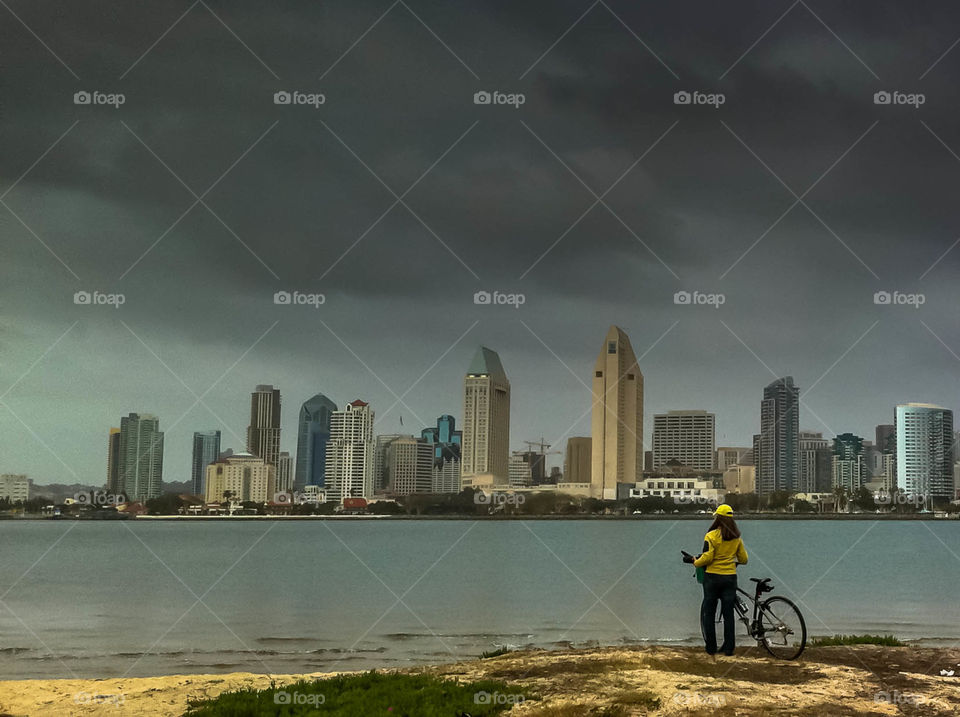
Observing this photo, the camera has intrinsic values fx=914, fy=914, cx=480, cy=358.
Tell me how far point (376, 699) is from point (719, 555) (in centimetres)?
574

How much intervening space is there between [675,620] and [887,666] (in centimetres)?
2223

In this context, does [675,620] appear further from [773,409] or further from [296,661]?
[773,409]

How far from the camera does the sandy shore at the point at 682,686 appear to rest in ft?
38.0

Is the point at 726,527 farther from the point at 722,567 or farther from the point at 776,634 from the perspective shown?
the point at 776,634

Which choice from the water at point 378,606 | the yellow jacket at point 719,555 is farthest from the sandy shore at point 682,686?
the water at point 378,606

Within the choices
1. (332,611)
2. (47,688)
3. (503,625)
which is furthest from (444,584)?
(47,688)

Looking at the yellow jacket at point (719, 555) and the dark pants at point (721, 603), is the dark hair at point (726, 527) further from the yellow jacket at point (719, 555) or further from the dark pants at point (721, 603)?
the dark pants at point (721, 603)

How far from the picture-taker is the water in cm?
2684

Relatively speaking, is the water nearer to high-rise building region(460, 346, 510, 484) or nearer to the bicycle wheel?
the bicycle wheel

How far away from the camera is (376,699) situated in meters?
12.3

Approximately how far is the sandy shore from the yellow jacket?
1.39 meters

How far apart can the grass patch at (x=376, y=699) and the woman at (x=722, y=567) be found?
3716 millimetres

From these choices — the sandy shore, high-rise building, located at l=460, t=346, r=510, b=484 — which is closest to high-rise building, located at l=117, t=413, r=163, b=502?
high-rise building, located at l=460, t=346, r=510, b=484

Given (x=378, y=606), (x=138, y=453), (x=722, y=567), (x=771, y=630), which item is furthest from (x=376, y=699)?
(x=138, y=453)
